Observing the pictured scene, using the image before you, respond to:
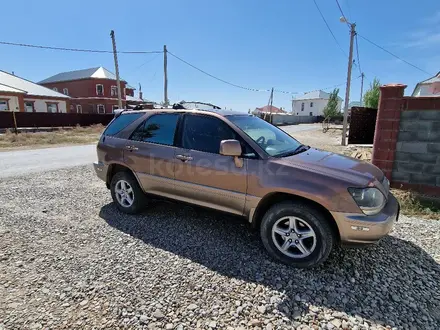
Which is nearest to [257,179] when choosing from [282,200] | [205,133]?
[282,200]

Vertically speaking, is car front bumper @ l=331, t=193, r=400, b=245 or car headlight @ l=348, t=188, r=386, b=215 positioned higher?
car headlight @ l=348, t=188, r=386, b=215

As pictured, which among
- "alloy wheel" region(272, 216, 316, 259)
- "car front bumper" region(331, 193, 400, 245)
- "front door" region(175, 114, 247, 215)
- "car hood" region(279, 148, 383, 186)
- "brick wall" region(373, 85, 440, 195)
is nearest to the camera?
"car front bumper" region(331, 193, 400, 245)

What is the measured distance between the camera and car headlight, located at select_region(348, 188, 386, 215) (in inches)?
102

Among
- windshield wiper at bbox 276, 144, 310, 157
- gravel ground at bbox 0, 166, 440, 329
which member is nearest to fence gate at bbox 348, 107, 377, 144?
gravel ground at bbox 0, 166, 440, 329

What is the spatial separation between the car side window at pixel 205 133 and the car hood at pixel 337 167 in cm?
66

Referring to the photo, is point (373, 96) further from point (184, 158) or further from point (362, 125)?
point (184, 158)

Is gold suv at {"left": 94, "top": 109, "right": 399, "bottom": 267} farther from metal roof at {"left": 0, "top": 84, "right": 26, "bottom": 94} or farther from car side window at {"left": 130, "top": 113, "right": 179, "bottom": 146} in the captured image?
metal roof at {"left": 0, "top": 84, "right": 26, "bottom": 94}

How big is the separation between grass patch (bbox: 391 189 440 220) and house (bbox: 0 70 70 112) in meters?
32.0

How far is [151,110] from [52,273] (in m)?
2.57

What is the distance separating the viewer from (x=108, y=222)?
403 centimetres

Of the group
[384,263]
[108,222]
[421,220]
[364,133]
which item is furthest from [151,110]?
[364,133]

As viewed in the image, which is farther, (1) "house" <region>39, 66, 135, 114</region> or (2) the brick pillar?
(1) "house" <region>39, 66, 135, 114</region>

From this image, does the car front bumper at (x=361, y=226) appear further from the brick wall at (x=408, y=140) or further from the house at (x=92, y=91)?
the house at (x=92, y=91)

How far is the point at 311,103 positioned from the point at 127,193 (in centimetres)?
7275
